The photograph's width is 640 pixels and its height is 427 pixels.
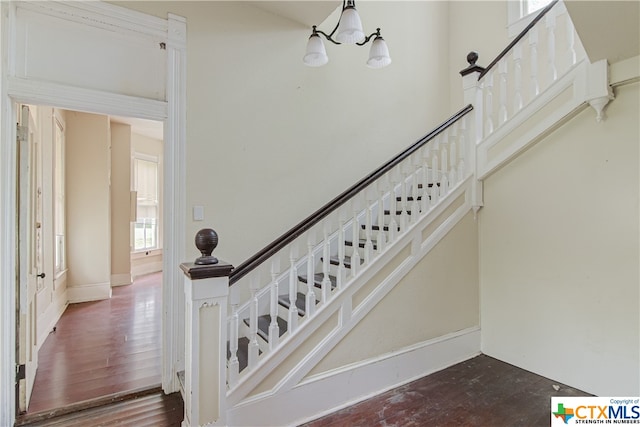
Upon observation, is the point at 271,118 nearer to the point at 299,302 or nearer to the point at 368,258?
the point at 368,258

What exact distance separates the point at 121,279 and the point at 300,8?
5.24 m

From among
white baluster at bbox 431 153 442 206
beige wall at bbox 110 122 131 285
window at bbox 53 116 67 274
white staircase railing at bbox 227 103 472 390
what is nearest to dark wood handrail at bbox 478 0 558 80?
white staircase railing at bbox 227 103 472 390

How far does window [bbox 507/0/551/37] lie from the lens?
368cm

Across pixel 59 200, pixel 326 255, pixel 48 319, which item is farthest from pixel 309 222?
pixel 59 200

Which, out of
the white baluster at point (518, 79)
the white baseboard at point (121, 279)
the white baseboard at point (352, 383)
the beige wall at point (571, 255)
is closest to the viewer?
the white baseboard at point (352, 383)

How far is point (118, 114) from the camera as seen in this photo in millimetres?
2365

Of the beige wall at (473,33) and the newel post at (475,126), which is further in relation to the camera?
the beige wall at (473,33)

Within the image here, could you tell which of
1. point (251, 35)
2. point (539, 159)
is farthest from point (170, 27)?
point (539, 159)

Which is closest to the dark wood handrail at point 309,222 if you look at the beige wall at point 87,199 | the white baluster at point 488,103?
the white baluster at point 488,103

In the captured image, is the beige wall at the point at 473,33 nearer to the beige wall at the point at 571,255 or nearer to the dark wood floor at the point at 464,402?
the beige wall at the point at 571,255

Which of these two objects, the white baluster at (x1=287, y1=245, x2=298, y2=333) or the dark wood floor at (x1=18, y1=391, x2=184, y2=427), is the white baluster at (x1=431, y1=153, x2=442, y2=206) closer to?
the white baluster at (x1=287, y1=245, x2=298, y2=333)

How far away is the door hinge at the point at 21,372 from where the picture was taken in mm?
2090

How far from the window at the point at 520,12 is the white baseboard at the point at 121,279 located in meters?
6.80

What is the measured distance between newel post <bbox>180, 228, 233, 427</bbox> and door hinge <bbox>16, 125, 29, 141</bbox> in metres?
1.46
